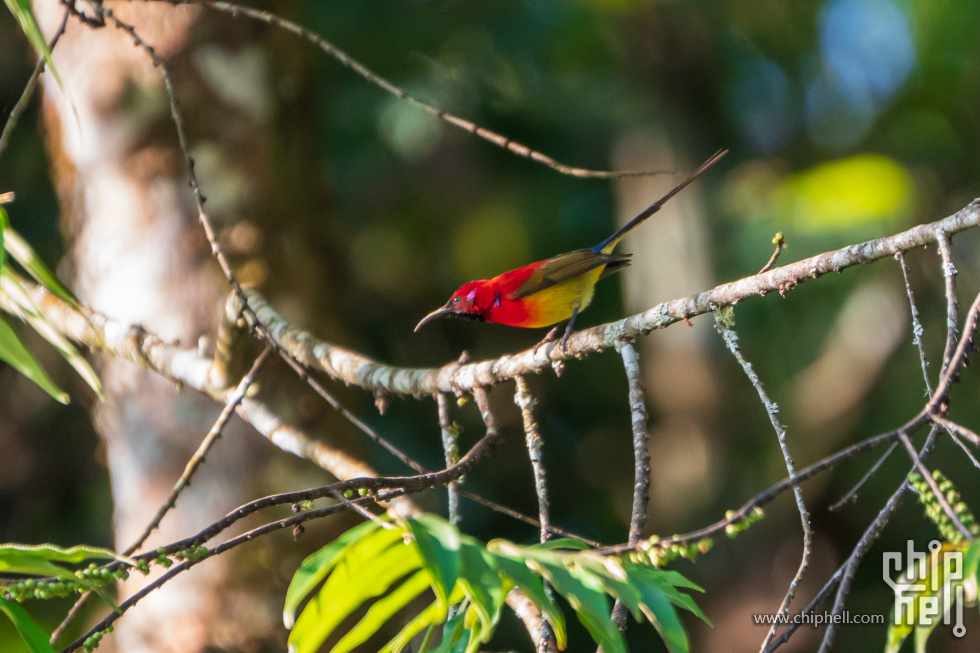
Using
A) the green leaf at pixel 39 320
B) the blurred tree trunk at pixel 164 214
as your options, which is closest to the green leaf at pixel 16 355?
the green leaf at pixel 39 320

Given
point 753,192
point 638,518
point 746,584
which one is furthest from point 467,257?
point 638,518

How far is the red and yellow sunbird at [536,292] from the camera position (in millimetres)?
3418

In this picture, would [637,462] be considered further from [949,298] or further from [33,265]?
[33,265]

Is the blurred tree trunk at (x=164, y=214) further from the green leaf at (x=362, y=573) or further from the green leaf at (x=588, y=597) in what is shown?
the green leaf at (x=588, y=597)

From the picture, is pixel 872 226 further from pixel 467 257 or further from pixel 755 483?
pixel 467 257

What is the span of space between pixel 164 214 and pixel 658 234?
176 inches

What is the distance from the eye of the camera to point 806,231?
232 inches

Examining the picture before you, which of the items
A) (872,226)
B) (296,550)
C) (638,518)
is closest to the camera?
(638,518)

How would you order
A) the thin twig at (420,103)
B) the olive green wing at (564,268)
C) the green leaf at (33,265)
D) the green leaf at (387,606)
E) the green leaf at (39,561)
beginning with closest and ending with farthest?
the green leaf at (39,561) → the green leaf at (387,606) → the green leaf at (33,265) → the thin twig at (420,103) → the olive green wing at (564,268)

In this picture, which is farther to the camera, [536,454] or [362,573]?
[536,454]

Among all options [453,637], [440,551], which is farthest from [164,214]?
[440,551]

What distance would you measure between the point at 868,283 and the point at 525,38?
3747mm

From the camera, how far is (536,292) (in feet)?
11.1

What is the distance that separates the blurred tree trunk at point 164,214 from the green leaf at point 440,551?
227cm
